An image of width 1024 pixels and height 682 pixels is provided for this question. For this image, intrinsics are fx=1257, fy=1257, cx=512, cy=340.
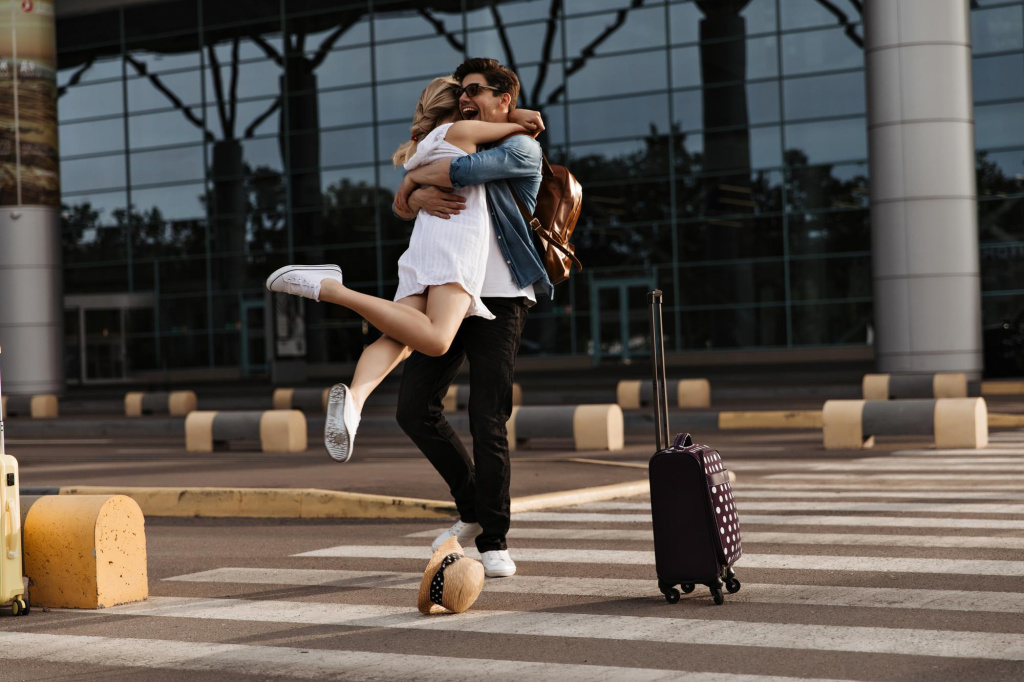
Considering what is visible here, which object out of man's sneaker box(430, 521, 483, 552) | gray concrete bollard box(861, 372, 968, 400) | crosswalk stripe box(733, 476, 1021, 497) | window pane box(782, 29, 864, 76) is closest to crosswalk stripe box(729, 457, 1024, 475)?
crosswalk stripe box(733, 476, 1021, 497)

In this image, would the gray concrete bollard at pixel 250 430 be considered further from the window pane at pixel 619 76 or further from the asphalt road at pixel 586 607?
the window pane at pixel 619 76

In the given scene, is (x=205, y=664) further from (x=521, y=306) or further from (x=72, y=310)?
(x=72, y=310)

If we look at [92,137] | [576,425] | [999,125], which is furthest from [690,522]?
[92,137]

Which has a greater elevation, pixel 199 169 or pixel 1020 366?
pixel 199 169

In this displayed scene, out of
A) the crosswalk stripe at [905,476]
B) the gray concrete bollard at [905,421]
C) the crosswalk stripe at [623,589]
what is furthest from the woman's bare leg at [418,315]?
the gray concrete bollard at [905,421]

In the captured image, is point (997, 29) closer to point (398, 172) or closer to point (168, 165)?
point (398, 172)

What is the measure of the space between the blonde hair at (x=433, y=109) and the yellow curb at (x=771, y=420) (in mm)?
11997

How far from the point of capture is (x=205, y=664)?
4.25 meters

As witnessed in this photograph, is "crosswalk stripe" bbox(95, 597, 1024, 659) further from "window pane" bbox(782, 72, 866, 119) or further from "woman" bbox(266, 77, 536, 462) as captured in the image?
"window pane" bbox(782, 72, 866, 119)

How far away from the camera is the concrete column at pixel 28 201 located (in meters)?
34.5

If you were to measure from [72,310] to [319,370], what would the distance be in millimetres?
9077

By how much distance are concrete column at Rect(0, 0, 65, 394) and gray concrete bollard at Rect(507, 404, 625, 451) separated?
76.7 ft

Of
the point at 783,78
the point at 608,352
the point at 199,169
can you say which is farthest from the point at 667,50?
the point at 199,169

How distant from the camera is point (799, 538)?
22.2ft
